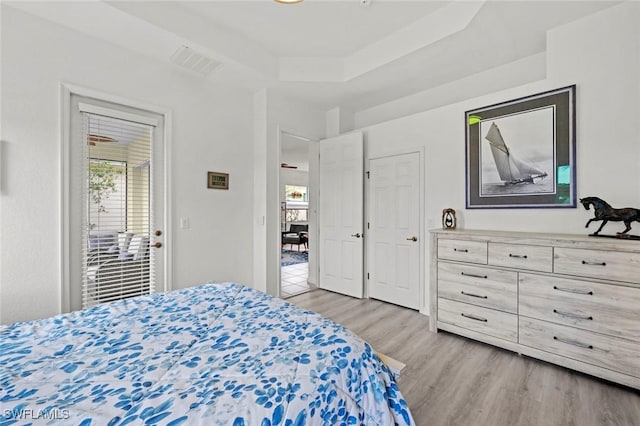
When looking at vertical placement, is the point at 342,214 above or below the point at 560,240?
above

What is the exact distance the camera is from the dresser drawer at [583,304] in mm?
1881

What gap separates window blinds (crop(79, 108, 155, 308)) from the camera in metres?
2.51

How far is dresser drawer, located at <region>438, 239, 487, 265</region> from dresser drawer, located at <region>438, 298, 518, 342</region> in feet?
1.40

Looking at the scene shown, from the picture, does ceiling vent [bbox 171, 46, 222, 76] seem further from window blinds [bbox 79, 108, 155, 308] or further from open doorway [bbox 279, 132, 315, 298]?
open doorway [bbox 279, 132, 315, 298]

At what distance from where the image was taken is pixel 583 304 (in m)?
2.04

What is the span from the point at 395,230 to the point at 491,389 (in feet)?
6.46

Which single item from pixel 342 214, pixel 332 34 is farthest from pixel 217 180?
pixel 332 34

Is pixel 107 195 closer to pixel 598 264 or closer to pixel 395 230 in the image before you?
pixel 395 230

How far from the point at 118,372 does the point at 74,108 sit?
2.47 metres

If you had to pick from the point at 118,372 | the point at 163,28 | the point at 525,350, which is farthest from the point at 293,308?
the point at 163,28

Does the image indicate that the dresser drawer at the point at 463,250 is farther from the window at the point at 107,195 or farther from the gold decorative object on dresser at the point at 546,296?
the window at the point at 107,195

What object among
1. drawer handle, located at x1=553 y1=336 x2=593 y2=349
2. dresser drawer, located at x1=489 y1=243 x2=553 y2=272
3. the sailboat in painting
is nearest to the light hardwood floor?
drawer handle, located at x1=553 y1=336 x2=593 y2=349

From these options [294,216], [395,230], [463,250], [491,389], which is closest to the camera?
[491,389]

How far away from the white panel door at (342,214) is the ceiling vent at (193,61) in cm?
183
